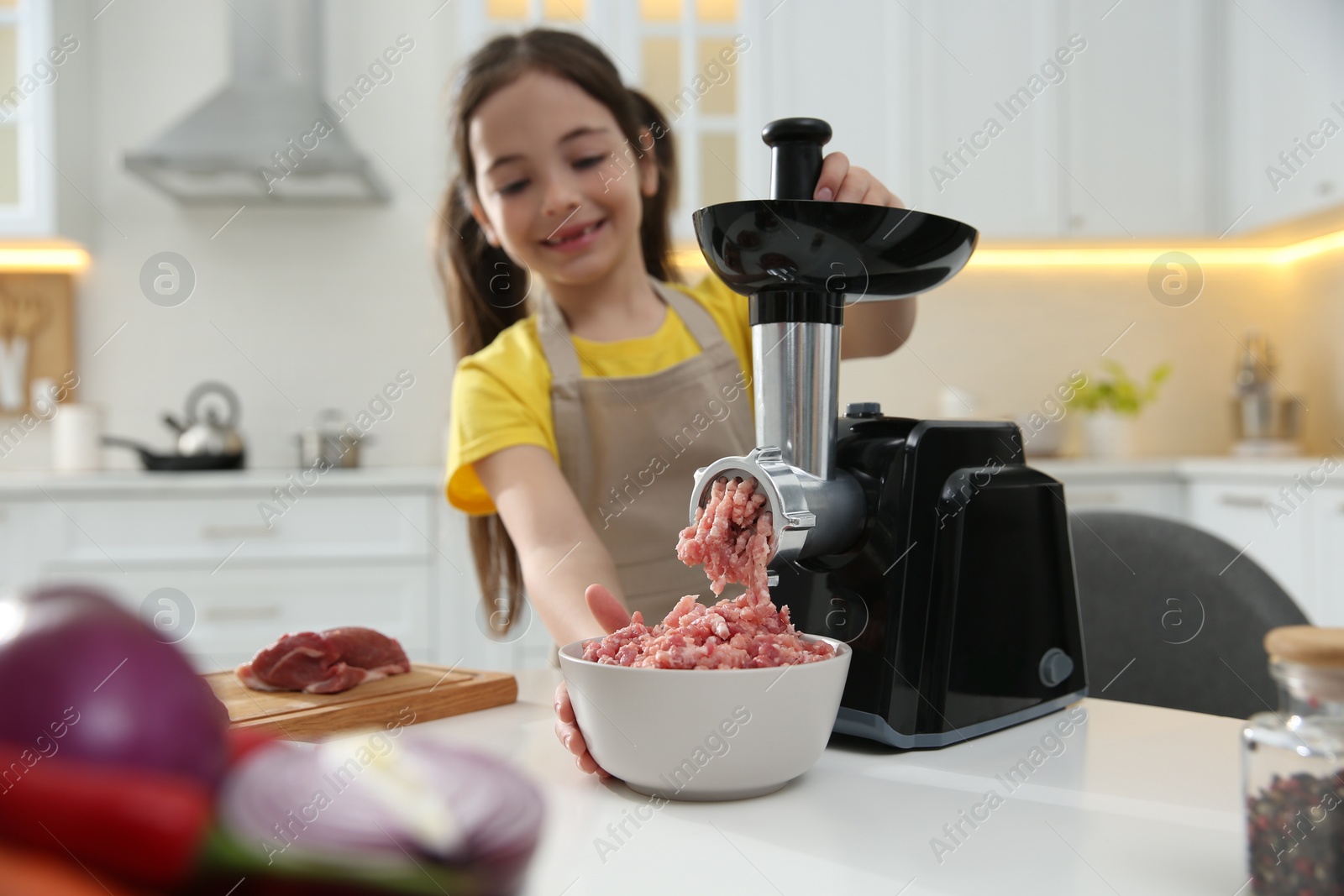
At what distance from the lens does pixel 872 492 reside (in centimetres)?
68

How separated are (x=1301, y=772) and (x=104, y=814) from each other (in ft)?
1.34

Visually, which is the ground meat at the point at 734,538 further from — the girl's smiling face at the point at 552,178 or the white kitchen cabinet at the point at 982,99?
the white kitchen cabinet at the point at 982,99

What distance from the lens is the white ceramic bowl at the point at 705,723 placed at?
512mm

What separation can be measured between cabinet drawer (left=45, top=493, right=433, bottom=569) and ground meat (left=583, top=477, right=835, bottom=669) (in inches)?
75.5

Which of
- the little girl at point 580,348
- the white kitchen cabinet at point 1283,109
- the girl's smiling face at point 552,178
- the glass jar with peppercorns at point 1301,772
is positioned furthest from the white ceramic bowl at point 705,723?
the white kitchen cabinet at point 1283,109

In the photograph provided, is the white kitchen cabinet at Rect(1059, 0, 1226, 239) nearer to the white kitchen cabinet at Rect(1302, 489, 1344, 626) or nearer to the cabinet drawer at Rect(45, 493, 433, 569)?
the white kitchen cabinet at Rect(1302, 489, 1344, 626)

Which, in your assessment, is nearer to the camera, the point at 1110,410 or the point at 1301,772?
the point at 1301,772

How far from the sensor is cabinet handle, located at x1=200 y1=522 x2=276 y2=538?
2414mm

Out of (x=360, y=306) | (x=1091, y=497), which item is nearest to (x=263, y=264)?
(x=360, y=306)

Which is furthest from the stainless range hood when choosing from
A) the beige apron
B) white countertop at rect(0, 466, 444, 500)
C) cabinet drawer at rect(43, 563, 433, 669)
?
the beige apron

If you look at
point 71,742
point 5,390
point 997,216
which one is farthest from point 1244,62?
point 5,390

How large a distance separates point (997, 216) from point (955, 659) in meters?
2.38

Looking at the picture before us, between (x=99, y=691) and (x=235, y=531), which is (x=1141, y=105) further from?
(x=99, y=691)

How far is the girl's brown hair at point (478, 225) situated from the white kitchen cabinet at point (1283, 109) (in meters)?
1.89
